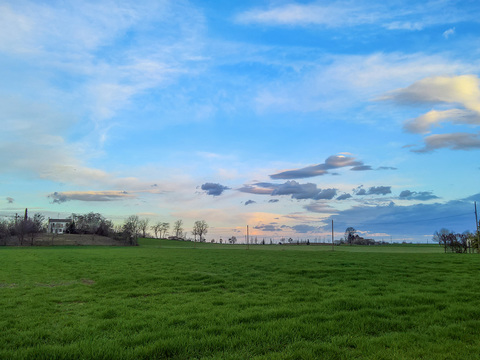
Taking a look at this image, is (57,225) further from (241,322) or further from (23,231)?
(241,322)

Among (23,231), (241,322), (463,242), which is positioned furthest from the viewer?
(23,231)

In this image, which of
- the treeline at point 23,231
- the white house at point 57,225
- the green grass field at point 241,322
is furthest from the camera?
the white house at point 57,225

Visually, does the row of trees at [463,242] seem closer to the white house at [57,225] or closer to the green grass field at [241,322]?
the green grass field at [241,322]

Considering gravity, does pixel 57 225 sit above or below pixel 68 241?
above

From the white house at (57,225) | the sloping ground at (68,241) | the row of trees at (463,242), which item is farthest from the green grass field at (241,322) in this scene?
the white house at (57,225)

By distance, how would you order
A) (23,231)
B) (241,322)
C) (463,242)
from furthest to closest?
(23,231) → (463,242) → (241,322)

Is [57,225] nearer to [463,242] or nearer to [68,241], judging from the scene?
[68,241]

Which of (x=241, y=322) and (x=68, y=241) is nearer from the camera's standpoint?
(x=241, y=322)

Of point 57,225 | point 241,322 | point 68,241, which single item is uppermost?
point 57,225

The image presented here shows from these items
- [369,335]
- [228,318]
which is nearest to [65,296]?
[228,318]

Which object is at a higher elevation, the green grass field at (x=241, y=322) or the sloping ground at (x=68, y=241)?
the green grass field at (x=241, y=322)

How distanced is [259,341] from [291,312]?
2630mm

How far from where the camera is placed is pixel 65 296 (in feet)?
43.5

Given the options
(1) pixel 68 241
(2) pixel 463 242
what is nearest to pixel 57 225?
(1) pixel 68 241
